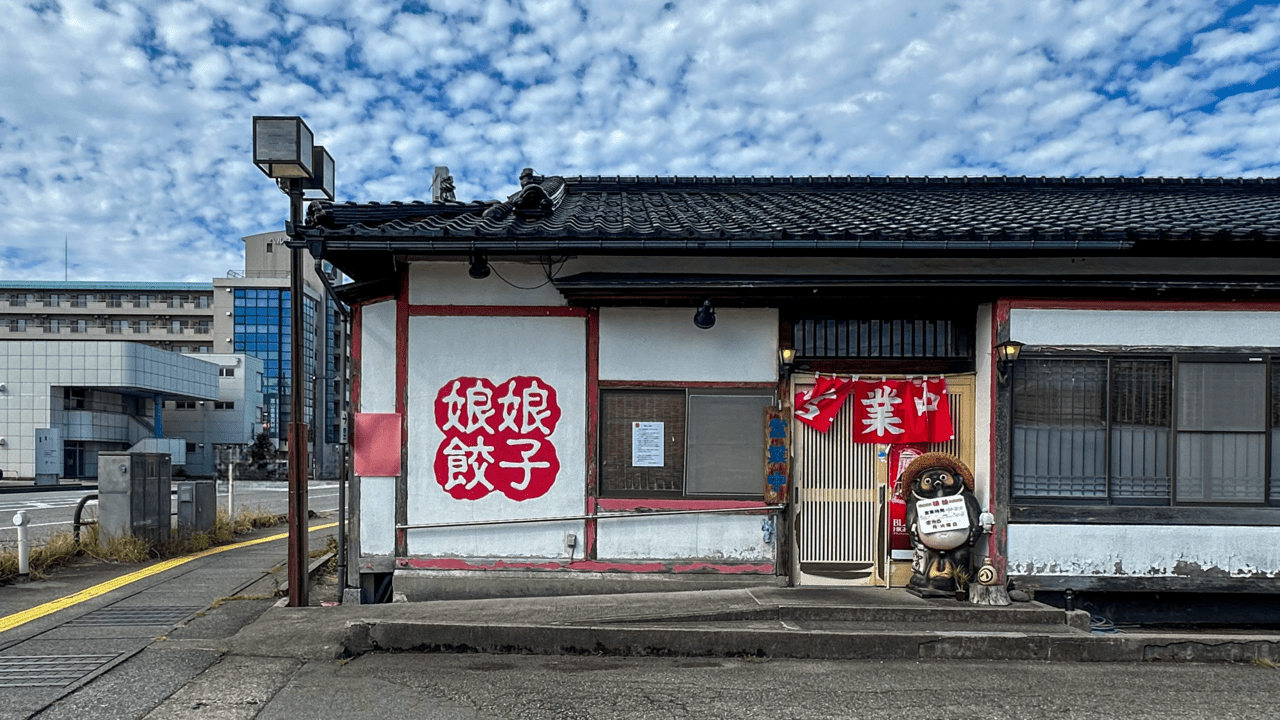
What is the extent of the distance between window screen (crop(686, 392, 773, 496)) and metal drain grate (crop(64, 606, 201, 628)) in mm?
5211

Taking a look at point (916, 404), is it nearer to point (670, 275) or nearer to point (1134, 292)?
point (1134, 292)

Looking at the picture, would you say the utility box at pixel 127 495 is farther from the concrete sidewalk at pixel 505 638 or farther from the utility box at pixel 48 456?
the utility box at pixel 48 456

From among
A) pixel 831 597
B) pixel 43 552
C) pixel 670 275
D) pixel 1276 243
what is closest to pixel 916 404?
pixel 831 597

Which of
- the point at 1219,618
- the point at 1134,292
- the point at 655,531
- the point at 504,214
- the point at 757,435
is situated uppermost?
the point at 504,214

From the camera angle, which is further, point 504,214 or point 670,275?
point 504,214

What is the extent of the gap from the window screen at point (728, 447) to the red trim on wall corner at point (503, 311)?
1.54 metres

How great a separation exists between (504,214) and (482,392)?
206 centimetres

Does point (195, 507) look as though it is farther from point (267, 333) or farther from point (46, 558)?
point (267, 333)

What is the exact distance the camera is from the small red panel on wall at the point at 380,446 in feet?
25.9

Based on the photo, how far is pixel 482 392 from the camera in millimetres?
7922

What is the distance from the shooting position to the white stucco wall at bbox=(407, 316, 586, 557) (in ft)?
→ 26.0

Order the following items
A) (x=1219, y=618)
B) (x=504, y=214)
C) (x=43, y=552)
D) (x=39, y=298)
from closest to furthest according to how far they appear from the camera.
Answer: (x=1219, y=618) < (x=504, y=214) < (x=43, y=552) < (x=39, y=298)

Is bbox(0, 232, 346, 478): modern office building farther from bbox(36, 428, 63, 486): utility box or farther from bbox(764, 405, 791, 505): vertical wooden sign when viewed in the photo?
bbox(764, 405, 791, 505): vertical wooden sign

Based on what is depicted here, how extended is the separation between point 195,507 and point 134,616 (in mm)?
5720
